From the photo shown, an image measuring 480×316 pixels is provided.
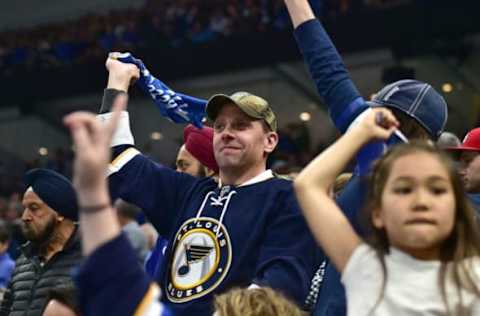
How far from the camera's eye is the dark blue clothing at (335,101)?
2422 millimetres

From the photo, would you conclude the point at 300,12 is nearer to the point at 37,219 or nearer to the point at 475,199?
the point at 475,199

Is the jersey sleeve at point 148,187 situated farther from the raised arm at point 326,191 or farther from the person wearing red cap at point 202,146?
the raised arm at point 326,191

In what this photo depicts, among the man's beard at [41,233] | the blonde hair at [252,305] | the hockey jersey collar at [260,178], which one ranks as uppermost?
the hockey jersey collar at [260,178]

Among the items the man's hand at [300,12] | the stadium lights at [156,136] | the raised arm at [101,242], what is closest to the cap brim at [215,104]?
the man's hand at [300,12]

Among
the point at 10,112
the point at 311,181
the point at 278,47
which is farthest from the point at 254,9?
A: the point at 311,181

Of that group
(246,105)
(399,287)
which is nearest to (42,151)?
(246,105)

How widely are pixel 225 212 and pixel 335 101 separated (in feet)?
2.53

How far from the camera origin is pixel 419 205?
75.4 inches

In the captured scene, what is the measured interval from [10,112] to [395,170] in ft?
59.8

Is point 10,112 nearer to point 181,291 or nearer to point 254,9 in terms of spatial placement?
point 254,9

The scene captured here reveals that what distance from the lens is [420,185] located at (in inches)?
76.5

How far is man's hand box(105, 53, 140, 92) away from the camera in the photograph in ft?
11.0

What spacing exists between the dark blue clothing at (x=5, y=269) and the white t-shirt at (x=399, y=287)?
4.18 meters

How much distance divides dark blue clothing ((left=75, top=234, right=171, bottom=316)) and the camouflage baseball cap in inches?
60.1
